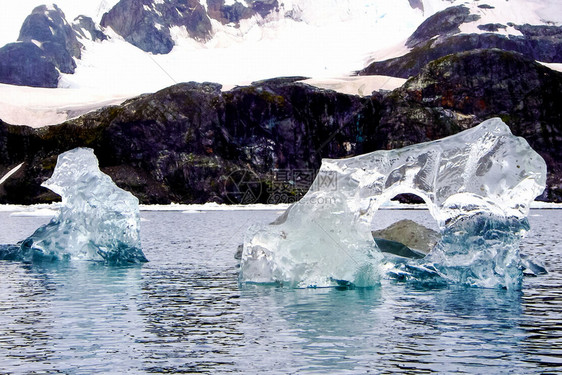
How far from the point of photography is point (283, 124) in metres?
142

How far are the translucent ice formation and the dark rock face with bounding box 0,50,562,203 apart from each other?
9579 cm

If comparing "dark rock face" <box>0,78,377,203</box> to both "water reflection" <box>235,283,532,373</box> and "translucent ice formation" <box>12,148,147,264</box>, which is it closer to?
"translucent ice formation" <box>12,148,147,264</box>

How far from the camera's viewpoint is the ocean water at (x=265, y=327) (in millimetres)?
14688

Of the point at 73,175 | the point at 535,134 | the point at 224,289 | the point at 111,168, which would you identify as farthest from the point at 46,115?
the point at 224,289

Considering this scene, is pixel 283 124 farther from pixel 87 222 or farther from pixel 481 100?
pixel 87 222

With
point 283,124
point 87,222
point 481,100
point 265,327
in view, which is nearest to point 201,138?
point 283,124

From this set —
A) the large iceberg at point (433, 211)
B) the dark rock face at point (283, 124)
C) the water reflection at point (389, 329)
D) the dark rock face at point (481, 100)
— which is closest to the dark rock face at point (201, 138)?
the dark rock face at point (283, 124)

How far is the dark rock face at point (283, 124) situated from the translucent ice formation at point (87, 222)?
95792mm

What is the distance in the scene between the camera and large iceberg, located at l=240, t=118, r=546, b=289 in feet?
81.0

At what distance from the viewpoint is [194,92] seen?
144000mm

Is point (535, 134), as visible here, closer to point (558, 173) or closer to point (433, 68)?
point (558, 173)

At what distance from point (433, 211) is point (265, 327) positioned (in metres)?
10.0

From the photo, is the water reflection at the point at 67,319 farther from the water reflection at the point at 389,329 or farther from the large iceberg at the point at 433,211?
the large iceberg at the point at 433,211

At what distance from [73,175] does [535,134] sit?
119m
